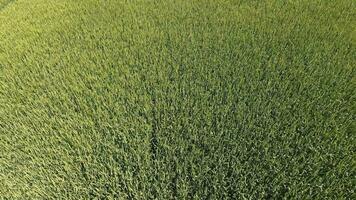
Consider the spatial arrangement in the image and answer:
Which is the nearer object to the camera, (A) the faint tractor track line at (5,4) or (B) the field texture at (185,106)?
(B) the field texture at (185,106)

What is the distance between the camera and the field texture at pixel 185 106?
6.50ft

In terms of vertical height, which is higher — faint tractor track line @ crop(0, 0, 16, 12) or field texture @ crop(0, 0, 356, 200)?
faint tractor track line @ crop(0, 0, 16, 12)

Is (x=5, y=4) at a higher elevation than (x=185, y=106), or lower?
higher

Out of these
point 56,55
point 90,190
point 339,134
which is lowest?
point 339,134

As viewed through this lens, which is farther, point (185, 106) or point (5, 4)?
point (5, 4)

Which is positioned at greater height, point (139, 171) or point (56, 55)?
point (56, 55)

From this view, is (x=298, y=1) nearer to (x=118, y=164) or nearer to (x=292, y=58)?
(x=292, y=58)

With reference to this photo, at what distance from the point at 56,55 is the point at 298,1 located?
3.87m

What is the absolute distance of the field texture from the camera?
6.50ft

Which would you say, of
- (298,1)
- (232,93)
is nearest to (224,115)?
(232,93)

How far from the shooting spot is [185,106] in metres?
2.60

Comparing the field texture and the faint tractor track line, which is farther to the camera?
the faint tractor track line

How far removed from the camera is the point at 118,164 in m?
2.09

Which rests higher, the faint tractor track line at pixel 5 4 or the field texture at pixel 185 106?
the faint tractor track line at pixel 5 4
